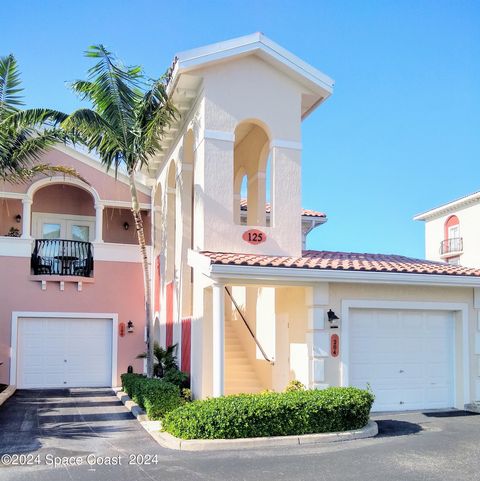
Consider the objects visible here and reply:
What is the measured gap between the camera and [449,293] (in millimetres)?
14164

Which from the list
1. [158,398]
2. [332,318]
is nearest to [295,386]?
[332,318]

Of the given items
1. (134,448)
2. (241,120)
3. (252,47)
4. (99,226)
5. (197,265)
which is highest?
(252,47)

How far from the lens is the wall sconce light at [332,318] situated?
12938mm

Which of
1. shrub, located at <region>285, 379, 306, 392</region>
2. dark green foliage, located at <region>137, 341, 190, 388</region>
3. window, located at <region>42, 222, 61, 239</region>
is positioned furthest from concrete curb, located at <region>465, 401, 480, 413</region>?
window, located at <region>42, 222, 61, 239</region>

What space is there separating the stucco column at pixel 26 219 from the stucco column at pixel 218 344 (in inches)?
391

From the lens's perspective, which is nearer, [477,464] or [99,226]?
[477,464]

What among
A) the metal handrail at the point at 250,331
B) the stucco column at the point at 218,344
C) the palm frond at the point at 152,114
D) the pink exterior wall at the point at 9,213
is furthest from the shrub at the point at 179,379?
the pink exterior wall at the point at 9,213

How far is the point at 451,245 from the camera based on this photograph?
4359 centimetres

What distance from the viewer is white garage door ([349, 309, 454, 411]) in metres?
13.5

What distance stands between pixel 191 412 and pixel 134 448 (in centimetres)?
109

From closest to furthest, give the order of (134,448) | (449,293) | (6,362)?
(134,448)
(449,293)
(6,362)

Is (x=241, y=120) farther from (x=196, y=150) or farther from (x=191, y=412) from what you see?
(x=191, y=412)

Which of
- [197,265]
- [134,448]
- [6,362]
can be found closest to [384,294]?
[197,265]

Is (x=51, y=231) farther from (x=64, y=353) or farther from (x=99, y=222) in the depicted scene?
(x=64, y=353)
